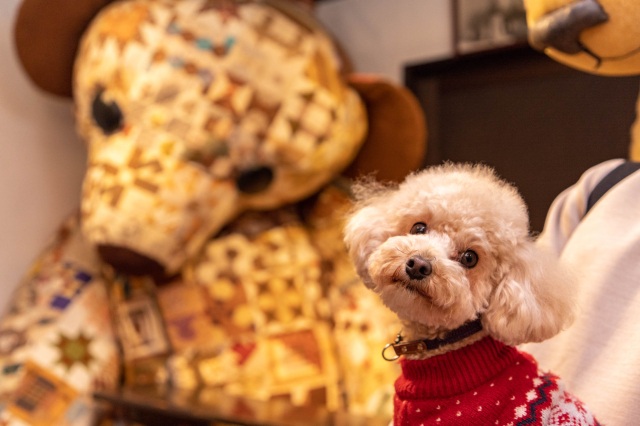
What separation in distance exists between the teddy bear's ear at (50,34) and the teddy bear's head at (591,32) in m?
0.92

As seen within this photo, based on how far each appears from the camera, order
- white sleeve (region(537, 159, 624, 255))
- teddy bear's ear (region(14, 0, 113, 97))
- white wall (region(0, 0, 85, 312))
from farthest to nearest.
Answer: white wall (region(0, 0, 85, 312)) → teddy bear's ear (region(14, 0, 113, 97)) → white sleeve (region(537, 159, 624, 255))

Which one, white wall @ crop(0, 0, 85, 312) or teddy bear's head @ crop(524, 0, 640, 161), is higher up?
teddy bear's head @ crop(524, 0, 640, 161)

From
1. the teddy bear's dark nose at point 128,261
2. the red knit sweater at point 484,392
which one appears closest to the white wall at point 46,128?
the teddy bear's dark nose at point 128,261

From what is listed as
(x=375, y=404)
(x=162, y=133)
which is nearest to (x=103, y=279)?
(x=162, y=133)

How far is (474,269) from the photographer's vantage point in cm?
57

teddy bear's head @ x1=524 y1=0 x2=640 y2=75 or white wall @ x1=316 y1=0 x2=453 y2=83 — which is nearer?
teddy bear's head @ x1=524 y1=0 x2=640 y2=75

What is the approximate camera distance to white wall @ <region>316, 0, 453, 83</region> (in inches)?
55.6

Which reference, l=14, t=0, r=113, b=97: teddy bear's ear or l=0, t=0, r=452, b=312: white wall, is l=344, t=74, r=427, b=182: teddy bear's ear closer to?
l=0, t=0, r=452, b=312: white wall

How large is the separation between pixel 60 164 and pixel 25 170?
0.30ft

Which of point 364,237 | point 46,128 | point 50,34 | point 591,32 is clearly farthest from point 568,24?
point 46,128

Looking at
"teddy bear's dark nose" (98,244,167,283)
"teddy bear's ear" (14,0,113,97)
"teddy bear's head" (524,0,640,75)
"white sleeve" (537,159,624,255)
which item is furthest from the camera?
"teddy bear's ear" (14,0,113,97)

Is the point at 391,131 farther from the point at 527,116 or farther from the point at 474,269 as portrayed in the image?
the point at 474,269

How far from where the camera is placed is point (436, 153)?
139cm

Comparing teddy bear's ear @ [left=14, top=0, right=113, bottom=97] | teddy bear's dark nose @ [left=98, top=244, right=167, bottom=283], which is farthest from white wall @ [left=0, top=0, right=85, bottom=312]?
teddy bear's dark nose @ [left=98, top=244, right=167, bottom=283]
